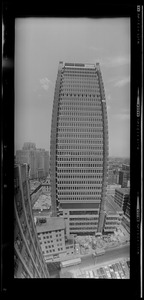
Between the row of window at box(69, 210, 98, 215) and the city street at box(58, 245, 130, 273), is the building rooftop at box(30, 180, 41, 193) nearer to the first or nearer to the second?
the row of window at box(69, 210, 98, 215)

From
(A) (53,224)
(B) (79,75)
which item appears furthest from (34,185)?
(B) (79,75)

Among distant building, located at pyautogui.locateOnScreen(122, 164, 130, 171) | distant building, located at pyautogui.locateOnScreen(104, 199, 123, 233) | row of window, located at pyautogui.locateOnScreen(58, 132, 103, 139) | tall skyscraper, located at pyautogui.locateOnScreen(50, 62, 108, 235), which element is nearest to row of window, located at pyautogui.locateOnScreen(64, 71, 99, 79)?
tall skyscraper, located at pyautogui.locateOnScreen(50, 62, 108, 235)

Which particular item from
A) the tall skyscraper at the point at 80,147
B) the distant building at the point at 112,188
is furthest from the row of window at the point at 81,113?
the distant building at the point at 112,188

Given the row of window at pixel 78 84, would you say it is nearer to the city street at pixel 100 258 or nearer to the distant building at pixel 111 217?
the distant building at pixel 111 217

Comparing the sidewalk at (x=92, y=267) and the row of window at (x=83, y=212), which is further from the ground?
the row of window at (x=83, y=212)
